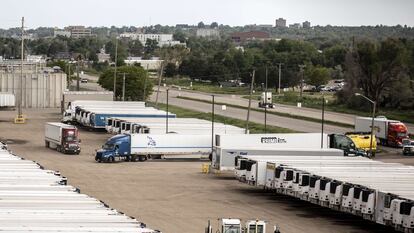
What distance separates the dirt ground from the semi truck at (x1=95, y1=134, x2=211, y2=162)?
2.35ft

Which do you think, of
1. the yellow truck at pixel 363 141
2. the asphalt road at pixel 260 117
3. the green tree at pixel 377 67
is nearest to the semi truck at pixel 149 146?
the yellow truck at pixel 363 141

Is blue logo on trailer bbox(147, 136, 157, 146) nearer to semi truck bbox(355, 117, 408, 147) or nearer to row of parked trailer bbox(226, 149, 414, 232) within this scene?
row of parked trailer bbox(226, 149, 414, 232)

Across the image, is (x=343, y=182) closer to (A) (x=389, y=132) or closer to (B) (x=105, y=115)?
(A) (x=389, y=132)

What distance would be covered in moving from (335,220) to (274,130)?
144 feet

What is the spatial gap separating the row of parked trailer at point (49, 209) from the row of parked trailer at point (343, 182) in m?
10.6

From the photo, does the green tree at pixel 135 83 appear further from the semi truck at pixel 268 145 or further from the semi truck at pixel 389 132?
the semi truck at pixel 268 145

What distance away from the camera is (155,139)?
67438 millimetres

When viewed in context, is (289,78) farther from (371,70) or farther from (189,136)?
(189,136)

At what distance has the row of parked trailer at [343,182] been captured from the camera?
3888 cm

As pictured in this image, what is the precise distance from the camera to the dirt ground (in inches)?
1660

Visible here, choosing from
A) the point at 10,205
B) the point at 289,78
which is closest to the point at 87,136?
the point at 10,205

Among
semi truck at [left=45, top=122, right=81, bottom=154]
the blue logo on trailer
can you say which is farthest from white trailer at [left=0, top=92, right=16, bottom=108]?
the blue logo on trailer

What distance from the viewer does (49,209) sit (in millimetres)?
30297

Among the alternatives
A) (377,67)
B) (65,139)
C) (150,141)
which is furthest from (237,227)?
(377,67)
